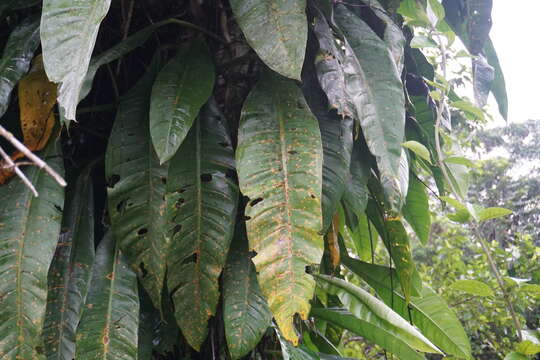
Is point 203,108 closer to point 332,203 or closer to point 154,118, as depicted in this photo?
point 154,118

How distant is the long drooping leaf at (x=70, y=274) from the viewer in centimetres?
83

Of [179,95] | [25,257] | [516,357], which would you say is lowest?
[516,357]

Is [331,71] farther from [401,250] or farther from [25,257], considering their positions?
[25,257]

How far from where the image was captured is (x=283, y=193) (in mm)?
837

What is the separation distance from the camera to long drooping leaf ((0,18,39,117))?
946mm

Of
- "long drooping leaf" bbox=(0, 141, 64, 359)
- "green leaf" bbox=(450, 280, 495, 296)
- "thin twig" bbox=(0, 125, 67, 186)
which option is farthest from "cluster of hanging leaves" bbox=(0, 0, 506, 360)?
"thin twig" bbox=(0, 125, 67, 186)

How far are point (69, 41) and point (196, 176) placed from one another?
0.29 metres

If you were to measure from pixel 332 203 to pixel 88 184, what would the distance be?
Answer: 1.52 feet

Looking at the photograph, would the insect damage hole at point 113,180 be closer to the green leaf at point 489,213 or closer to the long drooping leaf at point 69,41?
the long drooping leaf at point 69,41

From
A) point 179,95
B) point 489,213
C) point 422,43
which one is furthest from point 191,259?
point 422,43

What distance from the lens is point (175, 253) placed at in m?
0.86

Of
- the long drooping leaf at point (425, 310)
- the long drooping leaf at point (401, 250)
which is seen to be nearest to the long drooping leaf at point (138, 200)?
the long drooping leaf at point (401, 250)

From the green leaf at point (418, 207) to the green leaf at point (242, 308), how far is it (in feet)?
1.81

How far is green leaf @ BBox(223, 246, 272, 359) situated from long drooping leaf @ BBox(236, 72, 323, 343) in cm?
11
